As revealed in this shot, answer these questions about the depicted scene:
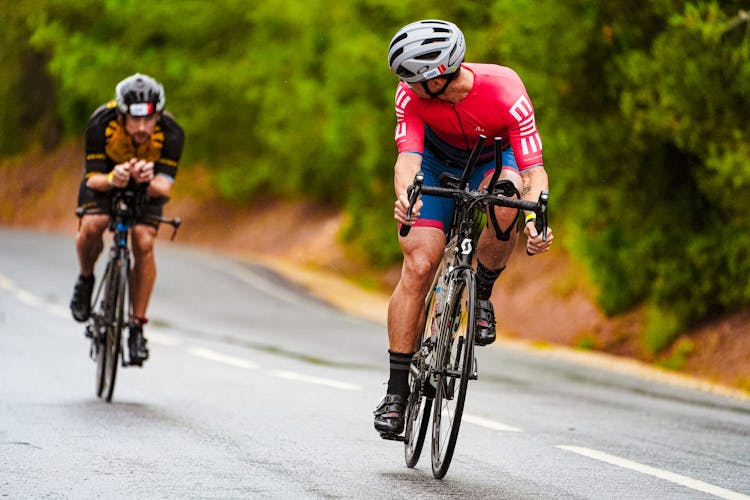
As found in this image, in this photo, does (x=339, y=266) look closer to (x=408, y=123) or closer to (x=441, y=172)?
(x=441, y=172)

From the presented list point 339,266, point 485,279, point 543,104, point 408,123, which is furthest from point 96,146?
point 339,266

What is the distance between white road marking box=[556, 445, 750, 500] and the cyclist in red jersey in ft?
3.94

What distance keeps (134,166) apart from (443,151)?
10.9 feet

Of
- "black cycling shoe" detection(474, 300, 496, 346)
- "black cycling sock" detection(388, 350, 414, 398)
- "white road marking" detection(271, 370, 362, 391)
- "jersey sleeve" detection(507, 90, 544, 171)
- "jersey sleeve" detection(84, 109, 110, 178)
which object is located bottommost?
"black cycling sock" detection(388, 350, 414, 398)

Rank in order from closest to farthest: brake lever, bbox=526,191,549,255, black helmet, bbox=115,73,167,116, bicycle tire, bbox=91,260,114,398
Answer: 1. brake lever, bbox=526,191,549,255
2. black helmet, bbox=115,73,167,116
3. bicycle tire, bbox=91,260,114,398

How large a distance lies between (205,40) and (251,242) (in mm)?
7511

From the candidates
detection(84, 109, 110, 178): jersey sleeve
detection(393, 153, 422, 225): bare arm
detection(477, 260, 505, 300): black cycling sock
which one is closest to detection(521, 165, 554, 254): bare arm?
detection(477, 260, 505, 300): black cycling sock

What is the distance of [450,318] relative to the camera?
280 inches

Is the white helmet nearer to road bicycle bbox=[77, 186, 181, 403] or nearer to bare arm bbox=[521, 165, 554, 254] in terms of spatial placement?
bare arm bbox=[521, 165, 554, 254]

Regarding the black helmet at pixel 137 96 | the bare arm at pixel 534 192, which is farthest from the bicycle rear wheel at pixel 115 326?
the bare arm at pixel 534 192

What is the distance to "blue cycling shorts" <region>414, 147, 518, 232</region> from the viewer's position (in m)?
7.24

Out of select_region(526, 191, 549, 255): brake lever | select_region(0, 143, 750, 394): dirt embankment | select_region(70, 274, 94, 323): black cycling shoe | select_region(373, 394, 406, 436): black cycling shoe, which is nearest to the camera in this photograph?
select_region(526, 191, 549, 255): brake lever

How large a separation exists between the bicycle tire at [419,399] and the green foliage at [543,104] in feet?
32.9

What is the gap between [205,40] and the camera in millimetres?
49312
